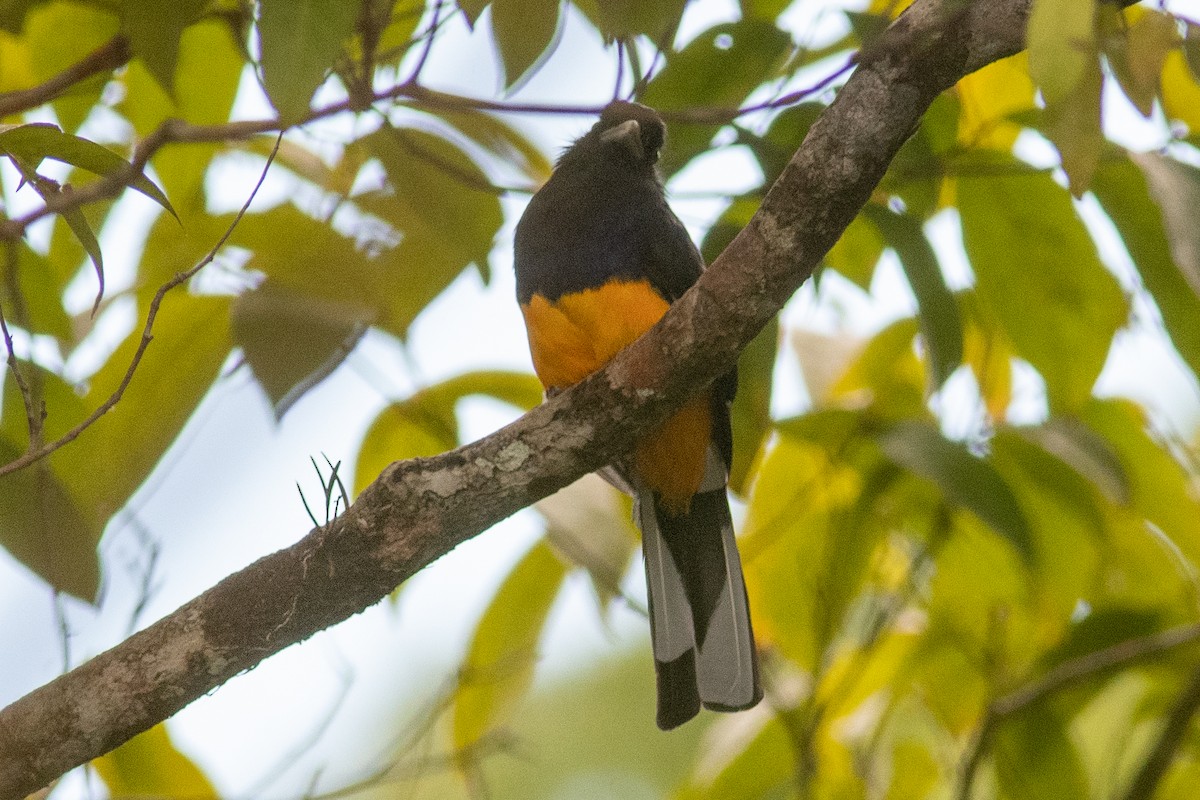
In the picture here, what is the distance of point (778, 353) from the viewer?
2.46 meters

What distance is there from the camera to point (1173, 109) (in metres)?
2.65

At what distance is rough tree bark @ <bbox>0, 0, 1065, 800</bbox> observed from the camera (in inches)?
74.0

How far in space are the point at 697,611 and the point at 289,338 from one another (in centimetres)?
122

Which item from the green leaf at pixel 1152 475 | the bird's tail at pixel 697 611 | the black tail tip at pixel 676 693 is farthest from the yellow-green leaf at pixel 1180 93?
the black tail tip at pixel 676 693

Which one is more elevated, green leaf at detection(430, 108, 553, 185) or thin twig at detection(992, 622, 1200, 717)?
green leaf at detection(430, 108, 553, 185)

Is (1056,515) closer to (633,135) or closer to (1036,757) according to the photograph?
(1036,757)

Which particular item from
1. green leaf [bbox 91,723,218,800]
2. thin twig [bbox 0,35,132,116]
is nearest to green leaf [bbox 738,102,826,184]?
thin twig [bbox 0,35,132,116]

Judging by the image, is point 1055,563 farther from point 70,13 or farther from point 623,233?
point 70,13

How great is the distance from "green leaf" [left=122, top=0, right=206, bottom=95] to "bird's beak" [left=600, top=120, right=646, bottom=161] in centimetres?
130

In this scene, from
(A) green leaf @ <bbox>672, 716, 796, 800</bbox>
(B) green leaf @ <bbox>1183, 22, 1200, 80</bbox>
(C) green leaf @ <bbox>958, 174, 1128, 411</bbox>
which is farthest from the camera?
(A) green leaf @ <bbox>672, 716, 796, 800</bbox>

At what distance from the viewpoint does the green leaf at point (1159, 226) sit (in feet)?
6.41

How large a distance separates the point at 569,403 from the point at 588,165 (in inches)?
45.7

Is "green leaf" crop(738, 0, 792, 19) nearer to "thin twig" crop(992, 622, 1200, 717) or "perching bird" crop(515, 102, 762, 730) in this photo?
"perching bird" crop(515, 102, 762, 730)

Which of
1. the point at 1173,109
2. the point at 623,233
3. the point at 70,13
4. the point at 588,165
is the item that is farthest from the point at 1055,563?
the point at 70,13
